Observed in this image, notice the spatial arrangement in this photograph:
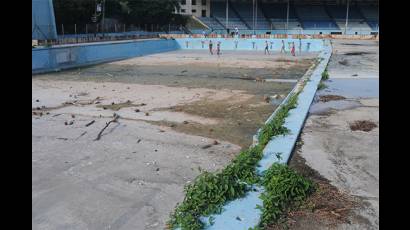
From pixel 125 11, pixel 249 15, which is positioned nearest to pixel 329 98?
pixel 125 11

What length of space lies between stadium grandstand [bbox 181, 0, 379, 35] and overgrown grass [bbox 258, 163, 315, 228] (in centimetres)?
6125

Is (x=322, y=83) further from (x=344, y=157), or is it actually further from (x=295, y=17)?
(x=295, y=17)

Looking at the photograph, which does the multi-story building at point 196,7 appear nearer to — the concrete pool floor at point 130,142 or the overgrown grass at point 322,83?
the concrete pool floor at point 130,142

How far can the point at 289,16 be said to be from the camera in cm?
6944

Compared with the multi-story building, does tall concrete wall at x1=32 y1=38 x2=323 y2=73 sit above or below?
below

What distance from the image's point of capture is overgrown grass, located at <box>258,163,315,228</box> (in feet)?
13.0

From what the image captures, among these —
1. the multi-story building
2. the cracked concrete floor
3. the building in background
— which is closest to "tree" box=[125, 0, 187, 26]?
the multi-story building

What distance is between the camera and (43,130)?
9.17 m

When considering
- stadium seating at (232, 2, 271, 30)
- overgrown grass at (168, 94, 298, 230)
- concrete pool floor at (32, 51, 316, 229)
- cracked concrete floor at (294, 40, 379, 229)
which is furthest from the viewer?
stadium seating at (232, 2, 271, 30)

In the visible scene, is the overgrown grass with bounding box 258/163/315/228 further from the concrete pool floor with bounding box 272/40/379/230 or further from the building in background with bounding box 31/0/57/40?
the building in background with bounding box 31/0/57/40

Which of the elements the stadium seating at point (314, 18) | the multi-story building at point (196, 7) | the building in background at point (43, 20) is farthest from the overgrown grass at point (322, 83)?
the multi-story building at point (196, 7)

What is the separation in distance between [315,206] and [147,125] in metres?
5.84

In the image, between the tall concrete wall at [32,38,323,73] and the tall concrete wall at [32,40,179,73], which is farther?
the tall concrete wall at [32,38,323,73]

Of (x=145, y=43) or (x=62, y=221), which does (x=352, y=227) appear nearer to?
(x=62, y=221)
